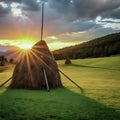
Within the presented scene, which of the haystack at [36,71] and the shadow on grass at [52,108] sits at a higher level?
the haystack at [36,71]

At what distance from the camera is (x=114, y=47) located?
3169 inches

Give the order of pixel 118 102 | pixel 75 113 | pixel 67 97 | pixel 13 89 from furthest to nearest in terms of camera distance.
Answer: pixel 13 89 < pixel 67 97 < pixel 118 102 < pixel 75 113

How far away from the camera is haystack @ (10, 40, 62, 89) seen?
19.0m

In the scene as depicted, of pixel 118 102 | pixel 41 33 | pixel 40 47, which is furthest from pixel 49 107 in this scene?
pixel 41 33

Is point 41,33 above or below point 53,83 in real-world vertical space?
above

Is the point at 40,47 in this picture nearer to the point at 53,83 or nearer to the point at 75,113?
the point at 53,83

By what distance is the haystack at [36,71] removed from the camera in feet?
62.4

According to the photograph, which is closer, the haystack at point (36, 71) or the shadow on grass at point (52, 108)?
the shadow on grass at point (52, 108)

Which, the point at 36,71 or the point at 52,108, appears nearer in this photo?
the point at 52,108

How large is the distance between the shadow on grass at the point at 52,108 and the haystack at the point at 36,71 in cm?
325

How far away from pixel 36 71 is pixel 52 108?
6679 millimetres

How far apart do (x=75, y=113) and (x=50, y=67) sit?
8.30m

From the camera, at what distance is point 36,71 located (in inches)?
755

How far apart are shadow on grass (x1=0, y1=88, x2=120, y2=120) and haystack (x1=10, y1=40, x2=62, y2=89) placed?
10.7 feet
